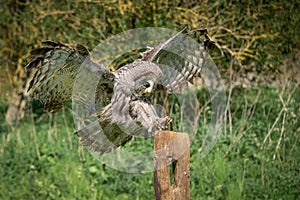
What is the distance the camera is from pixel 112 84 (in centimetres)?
350

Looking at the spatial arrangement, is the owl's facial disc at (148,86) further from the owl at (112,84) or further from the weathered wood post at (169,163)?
the weathered wood post at (169,163)

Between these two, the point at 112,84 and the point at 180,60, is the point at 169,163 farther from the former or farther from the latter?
the point at 180,60

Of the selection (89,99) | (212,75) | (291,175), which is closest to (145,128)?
(89,99)

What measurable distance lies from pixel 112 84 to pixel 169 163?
587 mm

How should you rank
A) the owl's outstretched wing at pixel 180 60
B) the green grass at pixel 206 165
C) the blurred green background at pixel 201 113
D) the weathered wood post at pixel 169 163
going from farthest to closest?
Answer: the blurred green background at pixel 201 113, the green grass at pixel 206 165, the owl's outstretched wing at pixel 180 60, the weathered wood post at pixel 169 163

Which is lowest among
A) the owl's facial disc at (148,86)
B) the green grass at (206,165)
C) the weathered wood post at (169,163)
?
the green grass at (206,165)

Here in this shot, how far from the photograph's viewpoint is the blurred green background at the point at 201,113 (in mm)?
5926

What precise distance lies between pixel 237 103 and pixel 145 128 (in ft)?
13.5

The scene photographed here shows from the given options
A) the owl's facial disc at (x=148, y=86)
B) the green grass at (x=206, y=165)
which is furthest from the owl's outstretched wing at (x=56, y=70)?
the green grass at (x=206, y=165)

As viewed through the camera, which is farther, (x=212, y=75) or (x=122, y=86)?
(x=212, y=75)

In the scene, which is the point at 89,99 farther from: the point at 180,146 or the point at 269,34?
the point at 269,34

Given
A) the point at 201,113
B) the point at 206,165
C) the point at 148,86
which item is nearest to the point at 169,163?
the point at 148,86

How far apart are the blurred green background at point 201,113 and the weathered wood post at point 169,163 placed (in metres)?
2.24

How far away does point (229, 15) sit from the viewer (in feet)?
23.5
